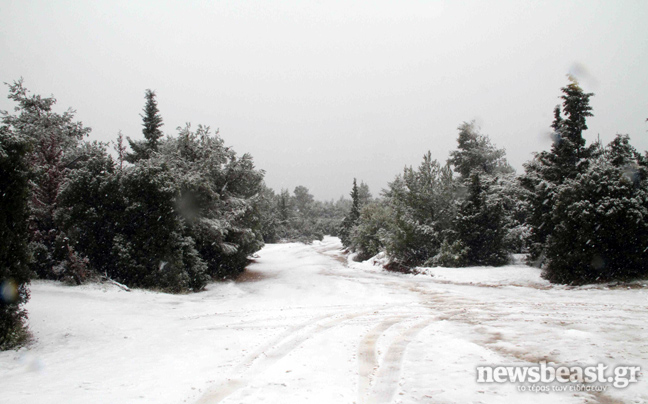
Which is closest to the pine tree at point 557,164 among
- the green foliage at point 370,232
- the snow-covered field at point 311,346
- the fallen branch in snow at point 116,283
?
the snow-covered field at point 311,346

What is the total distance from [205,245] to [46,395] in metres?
15.9

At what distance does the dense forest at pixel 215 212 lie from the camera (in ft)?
43.2

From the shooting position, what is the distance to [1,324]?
6418 millimetres

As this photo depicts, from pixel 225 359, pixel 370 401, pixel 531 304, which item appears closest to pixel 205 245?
pixel 225 359

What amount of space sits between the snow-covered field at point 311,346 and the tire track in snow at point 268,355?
1.2 inches

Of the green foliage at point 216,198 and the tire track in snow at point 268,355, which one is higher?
the green foliage at point 216,198

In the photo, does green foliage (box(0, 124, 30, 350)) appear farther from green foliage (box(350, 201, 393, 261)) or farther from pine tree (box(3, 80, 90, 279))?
green foliage (box(350, 201, 393, 261))

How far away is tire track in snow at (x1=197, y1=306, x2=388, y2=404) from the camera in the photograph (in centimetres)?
476

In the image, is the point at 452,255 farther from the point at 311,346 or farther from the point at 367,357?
the point at 367,357

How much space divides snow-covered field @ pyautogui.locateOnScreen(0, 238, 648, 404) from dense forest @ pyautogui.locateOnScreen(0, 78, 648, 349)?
67.1 inches

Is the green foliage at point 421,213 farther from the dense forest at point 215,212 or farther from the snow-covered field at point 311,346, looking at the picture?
the snow-covered field at point 311,346

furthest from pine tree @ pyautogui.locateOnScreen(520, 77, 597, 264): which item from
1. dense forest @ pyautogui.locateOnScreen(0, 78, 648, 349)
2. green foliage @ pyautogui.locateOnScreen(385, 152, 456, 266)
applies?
green foliage @ pyautogui.locateOnScreen(385, 152, 456, 266)

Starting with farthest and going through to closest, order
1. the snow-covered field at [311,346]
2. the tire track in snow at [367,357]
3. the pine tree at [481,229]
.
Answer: the pine tree at [481,229], the tire track in snow at [367,357], the snow-covered field at [311,346]

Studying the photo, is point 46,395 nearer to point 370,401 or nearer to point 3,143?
point 370,401
